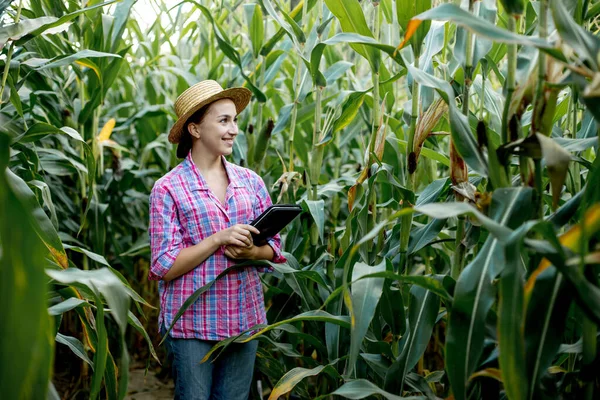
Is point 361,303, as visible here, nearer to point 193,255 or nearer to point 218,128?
point 193,255

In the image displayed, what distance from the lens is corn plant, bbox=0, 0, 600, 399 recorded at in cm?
97

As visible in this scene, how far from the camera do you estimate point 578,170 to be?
4.63 feet

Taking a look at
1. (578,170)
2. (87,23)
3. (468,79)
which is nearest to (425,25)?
(468,79)

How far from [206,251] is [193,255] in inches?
1.4

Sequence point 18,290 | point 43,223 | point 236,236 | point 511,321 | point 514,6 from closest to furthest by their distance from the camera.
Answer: point 18,290, point 511,321, point 514,6, point 43,223, point 236,236

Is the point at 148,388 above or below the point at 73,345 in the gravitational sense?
below

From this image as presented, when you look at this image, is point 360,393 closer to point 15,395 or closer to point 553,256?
point 553,256

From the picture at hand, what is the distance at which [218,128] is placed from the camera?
175cm

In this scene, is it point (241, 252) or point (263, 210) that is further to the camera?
point (263, 210)

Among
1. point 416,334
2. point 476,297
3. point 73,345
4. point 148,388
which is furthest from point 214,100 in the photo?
point 148,388

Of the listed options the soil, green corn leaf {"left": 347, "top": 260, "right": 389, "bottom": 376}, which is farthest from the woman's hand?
the soil

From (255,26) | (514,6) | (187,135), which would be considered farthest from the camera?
(255,26)

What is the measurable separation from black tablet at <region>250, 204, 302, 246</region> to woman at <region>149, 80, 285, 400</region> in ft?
0.10

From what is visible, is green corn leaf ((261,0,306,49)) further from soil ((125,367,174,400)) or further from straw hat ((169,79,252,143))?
soil ((125,367,174,400))
